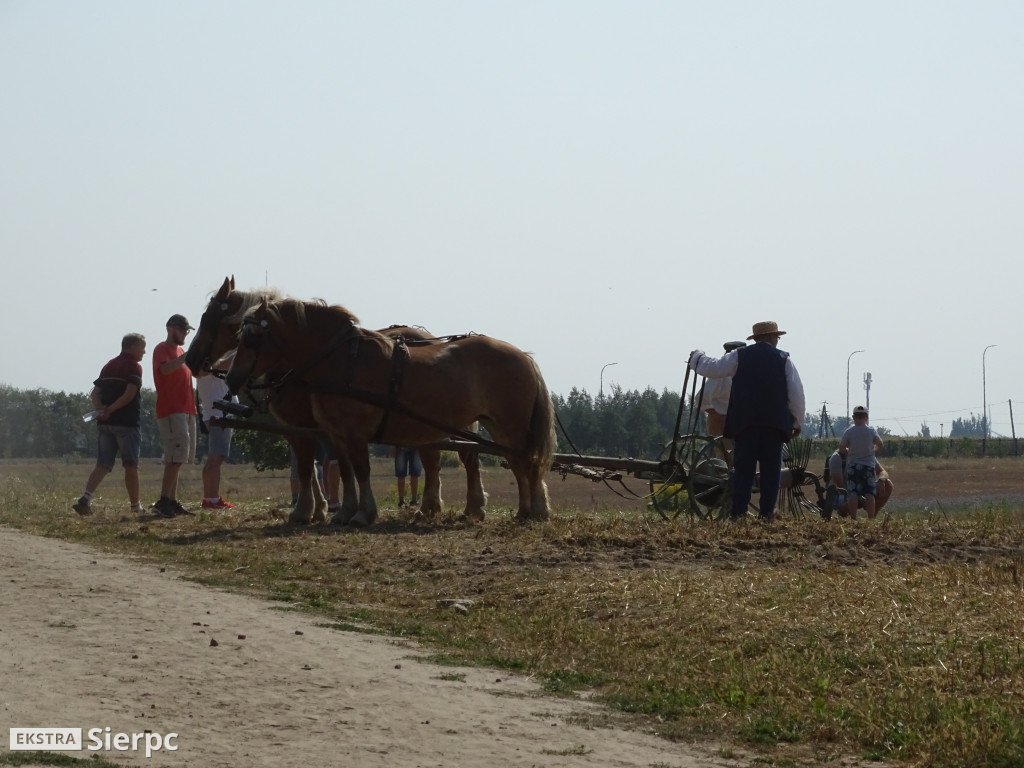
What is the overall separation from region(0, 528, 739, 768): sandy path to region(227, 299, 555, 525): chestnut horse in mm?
5056

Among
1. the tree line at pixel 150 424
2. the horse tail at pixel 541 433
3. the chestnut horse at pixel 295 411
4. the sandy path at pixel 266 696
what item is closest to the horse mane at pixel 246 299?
the chestnut horse at pixel 295 411

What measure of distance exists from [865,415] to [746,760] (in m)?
12.1

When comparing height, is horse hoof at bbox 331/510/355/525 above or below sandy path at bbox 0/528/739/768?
above

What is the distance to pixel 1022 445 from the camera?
82938 mm

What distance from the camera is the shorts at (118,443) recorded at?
15.1 meters

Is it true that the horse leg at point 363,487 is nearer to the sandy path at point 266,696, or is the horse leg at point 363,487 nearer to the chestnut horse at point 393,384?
the chestnut horse at point 393,384

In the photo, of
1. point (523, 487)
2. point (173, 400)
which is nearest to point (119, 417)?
point (173, 400)

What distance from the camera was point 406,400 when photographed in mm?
13086

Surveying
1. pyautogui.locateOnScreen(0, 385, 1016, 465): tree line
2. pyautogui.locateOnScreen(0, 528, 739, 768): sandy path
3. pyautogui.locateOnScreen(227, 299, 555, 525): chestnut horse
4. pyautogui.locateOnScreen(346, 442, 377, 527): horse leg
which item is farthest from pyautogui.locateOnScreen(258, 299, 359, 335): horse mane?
pyautogui.locateOnScreen(0, 385, 1016, 465): tree line


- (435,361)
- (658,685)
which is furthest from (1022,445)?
(658,685)

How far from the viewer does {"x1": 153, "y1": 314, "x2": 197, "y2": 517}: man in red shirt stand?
15.2 m

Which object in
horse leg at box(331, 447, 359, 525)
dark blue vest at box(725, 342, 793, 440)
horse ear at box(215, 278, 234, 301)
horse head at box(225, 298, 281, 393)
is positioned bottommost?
horse leg at box(331, 447, 359, 525)

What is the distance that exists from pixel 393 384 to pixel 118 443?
398 cm

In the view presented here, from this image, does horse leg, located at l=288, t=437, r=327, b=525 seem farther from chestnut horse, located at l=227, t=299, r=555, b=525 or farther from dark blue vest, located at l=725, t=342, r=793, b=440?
dark blue vest, located at l=725, t=342, r=793, b=440
